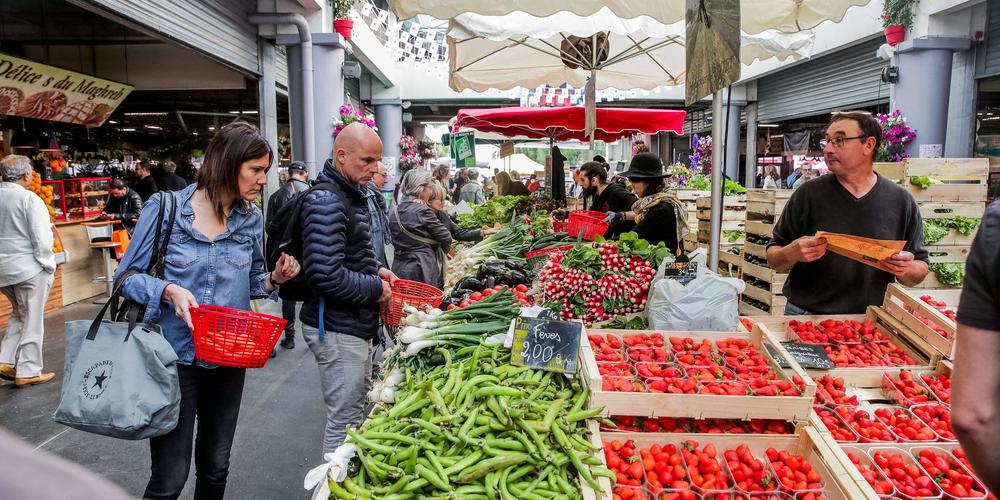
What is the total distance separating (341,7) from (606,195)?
7.03 meters

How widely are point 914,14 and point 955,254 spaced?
23.5 ft

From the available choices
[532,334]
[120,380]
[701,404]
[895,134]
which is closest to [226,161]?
[120,380]

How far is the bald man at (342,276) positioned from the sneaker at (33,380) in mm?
3770

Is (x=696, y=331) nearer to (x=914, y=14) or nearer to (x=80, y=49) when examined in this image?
(x=914, y=14)

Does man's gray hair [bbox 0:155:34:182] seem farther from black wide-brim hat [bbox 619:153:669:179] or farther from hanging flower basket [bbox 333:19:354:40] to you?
hanging flower basket [bbox 333:19:354:40]

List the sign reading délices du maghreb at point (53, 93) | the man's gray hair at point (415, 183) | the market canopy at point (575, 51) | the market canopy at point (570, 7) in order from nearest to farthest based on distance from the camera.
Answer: the market canopy at point (570, 7) → the market canopy at point (575, 51) → the man's gray hair at point (415, 183) → the sign reading délices du maghreb at point (53, 93)

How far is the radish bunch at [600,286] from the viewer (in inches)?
142

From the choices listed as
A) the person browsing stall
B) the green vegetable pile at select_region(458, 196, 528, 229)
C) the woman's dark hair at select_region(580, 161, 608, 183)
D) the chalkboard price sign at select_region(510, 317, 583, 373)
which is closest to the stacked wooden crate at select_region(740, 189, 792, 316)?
the person browsing stall

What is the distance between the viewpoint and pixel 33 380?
5.47 m

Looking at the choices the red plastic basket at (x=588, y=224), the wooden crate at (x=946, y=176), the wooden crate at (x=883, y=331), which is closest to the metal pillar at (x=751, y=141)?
the wooden crate at (x=946, y=176)

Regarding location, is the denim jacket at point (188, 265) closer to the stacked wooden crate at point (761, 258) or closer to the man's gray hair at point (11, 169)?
the man's gray hair at point (11, 169)

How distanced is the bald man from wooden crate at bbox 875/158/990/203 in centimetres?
551

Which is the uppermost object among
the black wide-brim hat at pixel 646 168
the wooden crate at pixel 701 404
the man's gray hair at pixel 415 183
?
the black wide-brim hat at pixel 646 168

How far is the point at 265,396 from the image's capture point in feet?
17.7
